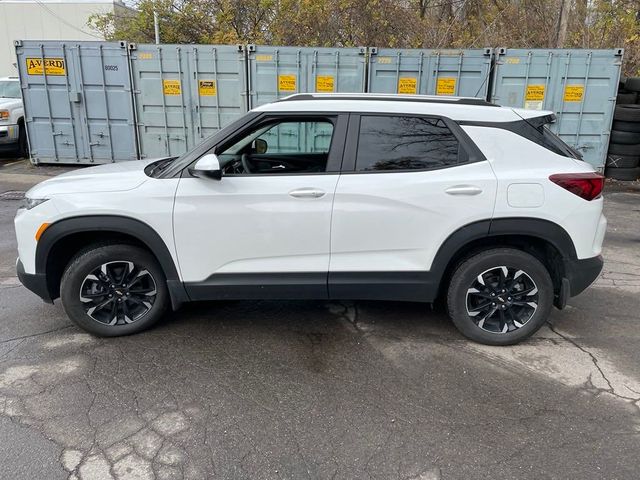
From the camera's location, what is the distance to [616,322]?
430 cm

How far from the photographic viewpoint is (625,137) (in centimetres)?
1005

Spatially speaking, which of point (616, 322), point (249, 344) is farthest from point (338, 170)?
point (616, 322)

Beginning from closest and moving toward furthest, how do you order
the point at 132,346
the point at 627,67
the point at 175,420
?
the point at 175,420 → the point at 132,346 → the point at 627,67

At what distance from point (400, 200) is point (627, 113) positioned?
8.64m

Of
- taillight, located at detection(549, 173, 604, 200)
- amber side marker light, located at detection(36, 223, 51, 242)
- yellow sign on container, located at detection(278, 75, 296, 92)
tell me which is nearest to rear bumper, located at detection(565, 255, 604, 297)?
taillight, located at detection(549, 173, 604, 200)

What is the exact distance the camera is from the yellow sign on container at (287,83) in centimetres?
1010

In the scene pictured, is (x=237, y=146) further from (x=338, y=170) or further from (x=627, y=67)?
(x=627, y=67)

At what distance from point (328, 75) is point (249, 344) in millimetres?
7453

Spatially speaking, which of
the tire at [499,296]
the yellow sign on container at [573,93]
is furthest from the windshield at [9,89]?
the tire at [499,296]

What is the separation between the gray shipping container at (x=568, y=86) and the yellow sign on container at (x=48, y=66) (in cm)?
878

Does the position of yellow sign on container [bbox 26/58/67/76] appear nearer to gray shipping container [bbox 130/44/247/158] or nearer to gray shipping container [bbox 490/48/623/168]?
gray shipping container [bbox 130/44/247/158]

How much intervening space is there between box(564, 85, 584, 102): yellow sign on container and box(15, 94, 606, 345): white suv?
275 inches

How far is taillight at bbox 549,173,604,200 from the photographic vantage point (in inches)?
137

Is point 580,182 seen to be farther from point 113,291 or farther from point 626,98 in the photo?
point 626,98
